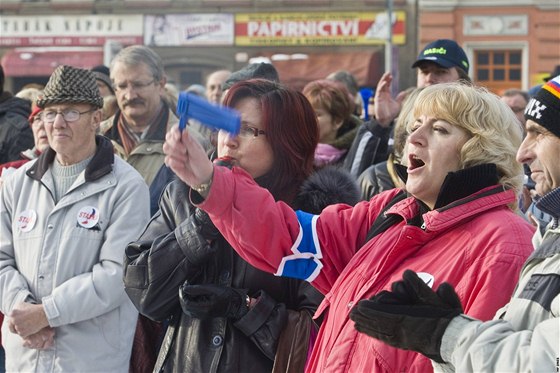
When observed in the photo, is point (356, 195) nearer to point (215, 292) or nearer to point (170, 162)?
point (215, 292)

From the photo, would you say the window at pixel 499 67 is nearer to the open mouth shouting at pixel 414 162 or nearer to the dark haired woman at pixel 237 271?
the dark haired woman at pixel 237 271

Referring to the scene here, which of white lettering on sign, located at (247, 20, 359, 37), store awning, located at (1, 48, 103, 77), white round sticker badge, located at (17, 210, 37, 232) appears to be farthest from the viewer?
white lettering on sign, located at (247, 20, 359, 37)

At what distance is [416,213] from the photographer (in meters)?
2.90

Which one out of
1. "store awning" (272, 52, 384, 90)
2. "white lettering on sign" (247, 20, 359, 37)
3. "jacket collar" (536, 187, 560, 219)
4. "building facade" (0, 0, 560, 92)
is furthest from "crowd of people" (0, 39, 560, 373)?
"white lettering on sign" (247, 20, 359, 37)

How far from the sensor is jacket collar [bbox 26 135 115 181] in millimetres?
4344

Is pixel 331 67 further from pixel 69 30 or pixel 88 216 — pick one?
pixel 88 216

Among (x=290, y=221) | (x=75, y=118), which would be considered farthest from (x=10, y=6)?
(x=290, y=221)

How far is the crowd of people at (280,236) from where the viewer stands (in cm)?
237

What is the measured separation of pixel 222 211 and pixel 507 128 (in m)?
0.90

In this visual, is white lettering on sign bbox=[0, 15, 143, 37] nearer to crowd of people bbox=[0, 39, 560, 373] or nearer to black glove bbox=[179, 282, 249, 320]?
crowd of people bbox=[0, 39, 560, 373]

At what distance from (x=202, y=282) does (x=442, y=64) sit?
88.6 inches

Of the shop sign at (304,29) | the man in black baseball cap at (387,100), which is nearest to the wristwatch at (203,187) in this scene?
the man in black baseball cap at (387,100)

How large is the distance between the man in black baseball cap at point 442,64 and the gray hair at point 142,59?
143 centimetres

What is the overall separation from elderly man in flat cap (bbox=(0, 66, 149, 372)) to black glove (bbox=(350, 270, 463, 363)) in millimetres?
2112
